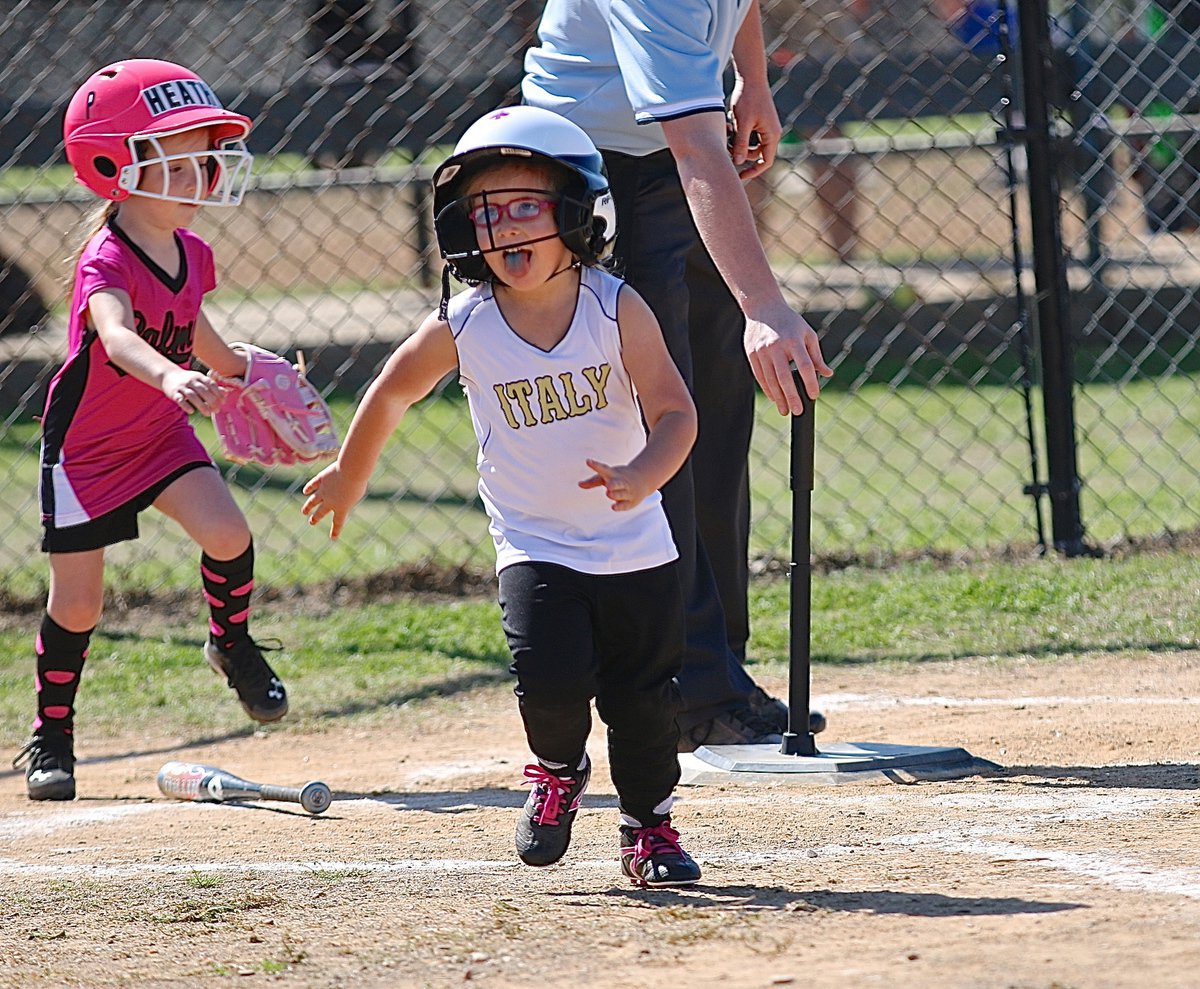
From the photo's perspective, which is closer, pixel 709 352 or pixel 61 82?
pixel 709 352

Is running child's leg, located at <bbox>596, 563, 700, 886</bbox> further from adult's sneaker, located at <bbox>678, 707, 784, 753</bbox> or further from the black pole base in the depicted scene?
adult's sneaker, located at <bbox>678, 707, 784, 753</bbox>

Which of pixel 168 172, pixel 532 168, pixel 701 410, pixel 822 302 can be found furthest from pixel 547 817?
pixel 822 302

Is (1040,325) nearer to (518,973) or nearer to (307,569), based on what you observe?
(307,569)

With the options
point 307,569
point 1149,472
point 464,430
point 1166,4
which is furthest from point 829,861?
point 1166,4

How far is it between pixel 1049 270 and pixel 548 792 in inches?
140

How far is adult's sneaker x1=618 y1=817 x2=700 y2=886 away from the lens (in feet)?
9.53

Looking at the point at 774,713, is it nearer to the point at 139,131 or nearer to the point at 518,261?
the point at 518,261

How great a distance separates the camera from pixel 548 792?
2.99 meters

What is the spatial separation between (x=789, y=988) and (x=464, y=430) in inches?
265

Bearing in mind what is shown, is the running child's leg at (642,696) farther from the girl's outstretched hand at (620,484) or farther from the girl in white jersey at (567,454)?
the girl's outstretched hand at (620,484)

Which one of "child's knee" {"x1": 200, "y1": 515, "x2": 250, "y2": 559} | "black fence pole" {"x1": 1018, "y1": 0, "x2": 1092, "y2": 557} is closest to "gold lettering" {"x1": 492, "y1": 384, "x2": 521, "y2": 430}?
"child's knee" {"x1": 200, "y1": 515, "x2": 250, "y2": 559}

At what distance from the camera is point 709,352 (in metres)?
4.16

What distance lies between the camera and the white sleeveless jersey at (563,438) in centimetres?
297

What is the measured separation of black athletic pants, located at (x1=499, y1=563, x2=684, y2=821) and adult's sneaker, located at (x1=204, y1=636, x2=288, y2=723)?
1.49m
